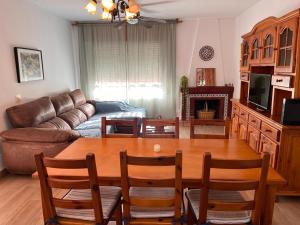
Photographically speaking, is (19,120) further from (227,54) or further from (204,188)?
(227,54)

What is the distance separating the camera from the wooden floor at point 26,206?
234cm

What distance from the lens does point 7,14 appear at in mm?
3424

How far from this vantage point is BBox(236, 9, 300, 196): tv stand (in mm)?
2459

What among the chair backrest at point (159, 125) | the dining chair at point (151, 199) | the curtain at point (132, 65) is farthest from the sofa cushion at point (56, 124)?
the dining chair at point (151, 199)

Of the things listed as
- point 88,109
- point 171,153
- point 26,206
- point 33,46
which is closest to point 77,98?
point 88,109

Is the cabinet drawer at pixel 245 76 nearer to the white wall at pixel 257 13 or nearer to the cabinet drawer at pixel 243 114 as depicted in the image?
the cabinet drawer at pixel 243 114

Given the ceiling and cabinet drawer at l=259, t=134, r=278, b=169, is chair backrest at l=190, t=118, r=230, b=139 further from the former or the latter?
the ceiling

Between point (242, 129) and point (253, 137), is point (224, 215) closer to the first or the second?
point (253, 137)

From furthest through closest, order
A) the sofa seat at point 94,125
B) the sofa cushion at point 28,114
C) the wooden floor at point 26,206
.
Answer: the sofa seat at point 94,125
the sofa cushion at point 28,114
the wooden floor at point 26,206

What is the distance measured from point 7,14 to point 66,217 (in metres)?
3.20

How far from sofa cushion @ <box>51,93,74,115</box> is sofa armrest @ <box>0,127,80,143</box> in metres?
1.13

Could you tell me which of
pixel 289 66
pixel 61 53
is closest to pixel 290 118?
pixel 289 66

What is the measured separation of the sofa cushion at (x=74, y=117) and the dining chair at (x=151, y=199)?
2.86 meters

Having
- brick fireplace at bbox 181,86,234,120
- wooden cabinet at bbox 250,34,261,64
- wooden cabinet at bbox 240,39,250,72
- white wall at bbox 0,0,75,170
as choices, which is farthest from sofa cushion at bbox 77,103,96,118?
wooden cabinet at bbox 250,34,261,64
